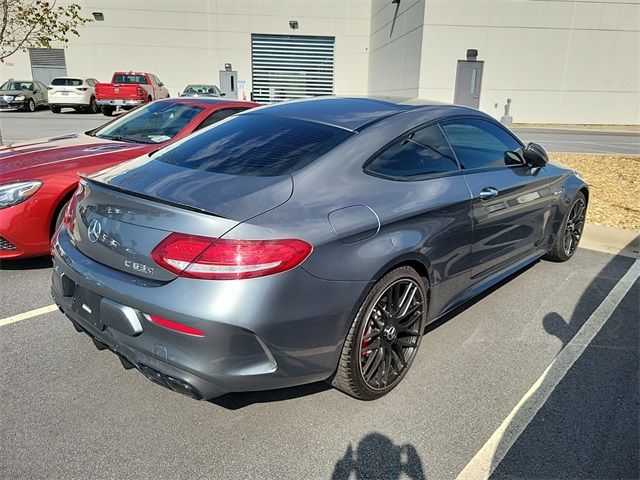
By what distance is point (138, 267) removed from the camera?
221 cm

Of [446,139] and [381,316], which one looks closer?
[381,316]

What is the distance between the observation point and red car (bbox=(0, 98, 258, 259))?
3.94 meters

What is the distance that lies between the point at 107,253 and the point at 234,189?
685 mm

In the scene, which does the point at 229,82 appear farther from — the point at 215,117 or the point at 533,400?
the point at 533,400

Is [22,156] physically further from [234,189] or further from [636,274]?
[636,274]

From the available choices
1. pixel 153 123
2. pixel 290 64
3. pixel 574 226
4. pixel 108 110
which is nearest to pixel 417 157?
pixel 574 226

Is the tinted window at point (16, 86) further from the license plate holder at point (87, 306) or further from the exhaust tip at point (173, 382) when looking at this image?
the exhaust tip at point (173, 382)

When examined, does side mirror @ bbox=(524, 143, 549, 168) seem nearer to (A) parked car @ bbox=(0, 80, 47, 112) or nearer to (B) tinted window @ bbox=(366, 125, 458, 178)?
(B) tinted window @ bbox=(366, 125, 458, 178)

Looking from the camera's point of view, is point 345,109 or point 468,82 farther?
point 468,82

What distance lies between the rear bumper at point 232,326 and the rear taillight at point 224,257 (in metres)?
0.04

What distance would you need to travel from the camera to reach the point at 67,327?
11.2 ft

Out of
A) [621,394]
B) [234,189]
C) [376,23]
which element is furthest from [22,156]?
[376,23]

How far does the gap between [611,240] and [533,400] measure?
3890 mm

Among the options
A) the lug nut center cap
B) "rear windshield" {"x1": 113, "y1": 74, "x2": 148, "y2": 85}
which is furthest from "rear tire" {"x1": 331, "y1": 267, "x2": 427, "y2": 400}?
"rear windshield" {"x1": 113, "y1": 74, "x2": 148, "y2": 85}
